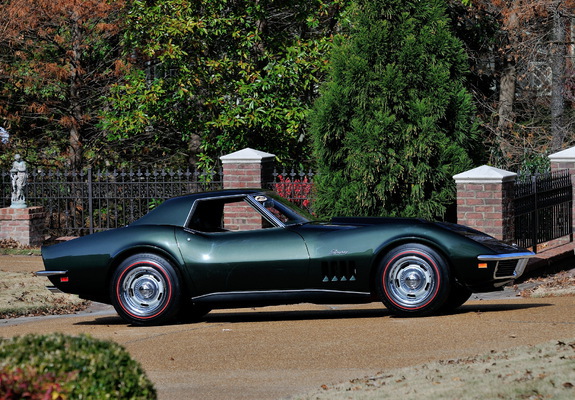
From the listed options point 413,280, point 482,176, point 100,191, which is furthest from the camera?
point 100,191

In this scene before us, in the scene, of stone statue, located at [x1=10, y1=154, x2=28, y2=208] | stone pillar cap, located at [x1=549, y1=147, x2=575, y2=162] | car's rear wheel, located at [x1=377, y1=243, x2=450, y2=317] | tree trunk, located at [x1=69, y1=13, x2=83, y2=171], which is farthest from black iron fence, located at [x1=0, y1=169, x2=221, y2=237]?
car's rear wheel, located at [x1=377, y1=243, x2=450, y2=317]

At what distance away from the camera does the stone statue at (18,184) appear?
20.1 metres

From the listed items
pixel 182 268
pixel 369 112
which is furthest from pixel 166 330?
pixel 369 112

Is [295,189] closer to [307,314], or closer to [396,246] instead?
[307,314]

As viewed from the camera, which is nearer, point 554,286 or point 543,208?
point 554,286

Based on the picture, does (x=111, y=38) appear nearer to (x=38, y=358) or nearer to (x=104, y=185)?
(x=104, y=185)

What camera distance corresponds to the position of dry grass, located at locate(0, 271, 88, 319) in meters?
12.4

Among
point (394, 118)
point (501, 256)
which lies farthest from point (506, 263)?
point (394, 118)

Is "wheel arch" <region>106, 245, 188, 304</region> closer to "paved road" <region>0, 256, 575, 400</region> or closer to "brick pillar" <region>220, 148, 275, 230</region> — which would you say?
"paved road" <region>0, 256, 575, 400</region>

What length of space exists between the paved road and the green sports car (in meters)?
0.28

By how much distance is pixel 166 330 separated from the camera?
972 cm

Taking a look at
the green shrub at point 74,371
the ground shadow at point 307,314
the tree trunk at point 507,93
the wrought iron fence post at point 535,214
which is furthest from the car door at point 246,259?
the tree trunk at point 507,93

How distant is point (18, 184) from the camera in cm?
2019

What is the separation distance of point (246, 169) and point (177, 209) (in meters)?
6.42
